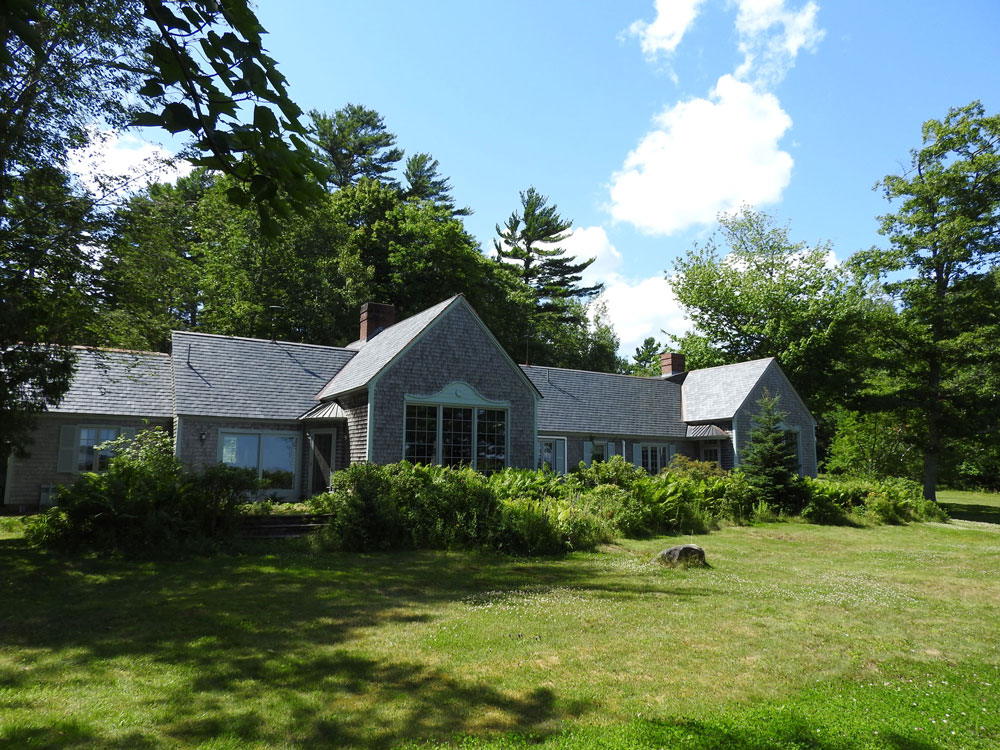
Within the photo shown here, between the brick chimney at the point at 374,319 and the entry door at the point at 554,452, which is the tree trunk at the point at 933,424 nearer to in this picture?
the entry door at the point at 554,452

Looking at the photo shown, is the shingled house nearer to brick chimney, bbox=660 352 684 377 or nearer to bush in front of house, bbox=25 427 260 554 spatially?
bush in front of house, bbox=25 427 260 554

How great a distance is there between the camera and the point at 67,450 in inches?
720

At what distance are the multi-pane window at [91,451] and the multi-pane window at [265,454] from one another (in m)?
3.48

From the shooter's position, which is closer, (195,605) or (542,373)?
(195,605)

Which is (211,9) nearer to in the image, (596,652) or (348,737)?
(348,737)

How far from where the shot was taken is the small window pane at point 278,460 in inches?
749

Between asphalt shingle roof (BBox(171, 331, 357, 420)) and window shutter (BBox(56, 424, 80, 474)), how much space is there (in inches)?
129

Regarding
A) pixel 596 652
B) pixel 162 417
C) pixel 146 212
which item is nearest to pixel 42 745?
pixel 596 652

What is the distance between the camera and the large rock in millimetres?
10805

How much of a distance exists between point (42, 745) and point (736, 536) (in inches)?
568

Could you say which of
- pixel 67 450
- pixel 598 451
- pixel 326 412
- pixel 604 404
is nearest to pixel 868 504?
pixel 598 451

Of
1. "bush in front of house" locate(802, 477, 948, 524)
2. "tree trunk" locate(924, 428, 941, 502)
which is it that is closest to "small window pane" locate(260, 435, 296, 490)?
"bush in front of house" locate(802, 477, 948, 524)

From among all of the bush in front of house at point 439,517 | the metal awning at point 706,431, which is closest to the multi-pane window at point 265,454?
the bush in front of house at point 439,517

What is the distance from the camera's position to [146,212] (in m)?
14.1
